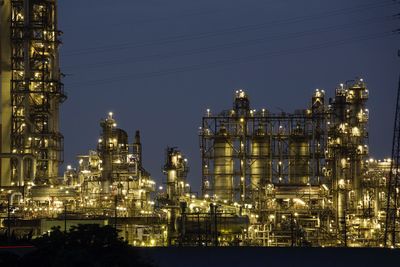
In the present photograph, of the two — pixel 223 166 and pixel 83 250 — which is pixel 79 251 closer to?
pixel 83 250

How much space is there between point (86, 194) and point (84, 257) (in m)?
33.6

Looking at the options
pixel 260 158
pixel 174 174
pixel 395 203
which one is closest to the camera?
pixel 395 203

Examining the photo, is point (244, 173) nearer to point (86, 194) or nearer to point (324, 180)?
point (324, 180)

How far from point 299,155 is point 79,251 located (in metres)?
47.9

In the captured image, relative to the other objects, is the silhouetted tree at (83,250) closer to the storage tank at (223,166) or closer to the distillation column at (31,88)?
the distillation column at (31,88)

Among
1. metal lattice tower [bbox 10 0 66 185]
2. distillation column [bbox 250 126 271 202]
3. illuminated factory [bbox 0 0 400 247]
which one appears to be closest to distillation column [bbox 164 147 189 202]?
illuminated factory [bbox 0 0 400 247]

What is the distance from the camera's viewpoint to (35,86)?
68375mm

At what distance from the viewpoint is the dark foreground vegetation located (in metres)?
33.1

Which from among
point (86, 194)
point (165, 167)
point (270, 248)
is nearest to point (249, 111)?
point (165, 167)

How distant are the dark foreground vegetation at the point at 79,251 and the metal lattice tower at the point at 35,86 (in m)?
29.3

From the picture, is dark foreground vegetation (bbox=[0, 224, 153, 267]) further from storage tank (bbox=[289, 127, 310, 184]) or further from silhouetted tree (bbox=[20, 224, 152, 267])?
storage tank (bbox=[289, 127, 310, 184])

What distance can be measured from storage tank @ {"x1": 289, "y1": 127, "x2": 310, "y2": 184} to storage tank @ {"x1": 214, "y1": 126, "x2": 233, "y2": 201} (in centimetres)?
502

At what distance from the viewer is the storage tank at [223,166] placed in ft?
260

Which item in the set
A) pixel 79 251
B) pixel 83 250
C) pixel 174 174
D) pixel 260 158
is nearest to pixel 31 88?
pixel 174 174
